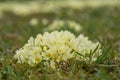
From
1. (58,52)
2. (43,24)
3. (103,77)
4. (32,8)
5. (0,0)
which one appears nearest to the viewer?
(103,77)

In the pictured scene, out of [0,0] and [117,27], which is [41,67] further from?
[0,0]

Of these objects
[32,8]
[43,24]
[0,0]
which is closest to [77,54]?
[43,24]

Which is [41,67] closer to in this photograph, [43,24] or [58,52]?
[58,52]

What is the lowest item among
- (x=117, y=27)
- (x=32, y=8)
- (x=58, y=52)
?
Result: (x=58, y=52)

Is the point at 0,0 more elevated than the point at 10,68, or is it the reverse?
the point at 0,0

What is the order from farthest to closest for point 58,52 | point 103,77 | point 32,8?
point 32,8, point 58,52, point 103,77

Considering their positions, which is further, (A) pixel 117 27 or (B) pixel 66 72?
(A) pixel 117 27
